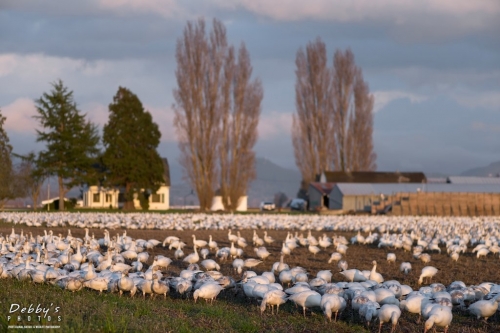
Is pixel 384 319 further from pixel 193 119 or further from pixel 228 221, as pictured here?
pixel 193 119

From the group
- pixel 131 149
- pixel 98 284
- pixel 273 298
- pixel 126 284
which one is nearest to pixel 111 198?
pixel 131 149

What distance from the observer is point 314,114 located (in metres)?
62.8

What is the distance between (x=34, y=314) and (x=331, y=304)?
391 centimetres

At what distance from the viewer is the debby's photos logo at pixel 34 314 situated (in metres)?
8.51

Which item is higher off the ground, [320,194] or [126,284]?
[320,194]

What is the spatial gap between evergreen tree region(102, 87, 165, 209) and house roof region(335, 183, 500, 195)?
49.5 ft

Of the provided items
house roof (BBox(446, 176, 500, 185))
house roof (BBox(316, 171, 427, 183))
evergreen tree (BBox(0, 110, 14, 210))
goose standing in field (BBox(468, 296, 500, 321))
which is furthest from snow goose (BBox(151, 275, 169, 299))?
house roof (BBox(446, 176, 500, 185))

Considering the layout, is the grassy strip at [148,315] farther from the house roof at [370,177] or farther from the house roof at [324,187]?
the house roof at [370,177]

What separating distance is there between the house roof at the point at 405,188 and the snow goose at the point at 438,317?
153ft

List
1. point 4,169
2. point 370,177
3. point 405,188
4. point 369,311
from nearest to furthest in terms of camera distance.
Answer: point 369,311, point 4,169, point 405,188, point 370,177

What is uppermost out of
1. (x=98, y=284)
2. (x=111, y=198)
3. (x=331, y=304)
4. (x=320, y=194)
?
(x=320, y=194)

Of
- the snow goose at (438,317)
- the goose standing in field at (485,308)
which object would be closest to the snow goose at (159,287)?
the snow goose at (438,317)

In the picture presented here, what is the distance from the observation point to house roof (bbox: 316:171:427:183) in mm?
62375

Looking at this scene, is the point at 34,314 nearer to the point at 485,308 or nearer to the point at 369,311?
the point at 369,311
